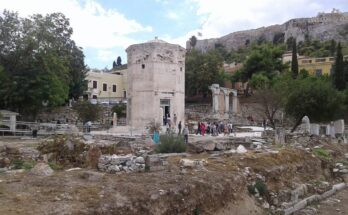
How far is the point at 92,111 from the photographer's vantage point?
3831 cm

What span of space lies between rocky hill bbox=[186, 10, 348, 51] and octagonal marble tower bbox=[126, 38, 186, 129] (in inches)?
3162

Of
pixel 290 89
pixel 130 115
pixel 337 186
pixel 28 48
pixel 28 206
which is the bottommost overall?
pixel 337 186

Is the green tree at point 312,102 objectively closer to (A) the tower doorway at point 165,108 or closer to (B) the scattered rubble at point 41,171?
(A) the tower doorway at point 165,108

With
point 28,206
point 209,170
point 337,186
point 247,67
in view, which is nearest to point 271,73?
point 247,67

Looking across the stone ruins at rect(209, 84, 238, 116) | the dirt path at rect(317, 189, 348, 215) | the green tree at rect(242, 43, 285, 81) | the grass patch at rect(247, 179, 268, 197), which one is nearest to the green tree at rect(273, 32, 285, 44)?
the green tree at rect(242, 43, 285, 81)

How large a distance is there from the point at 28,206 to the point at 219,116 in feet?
137

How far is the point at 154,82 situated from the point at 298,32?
92990 mm

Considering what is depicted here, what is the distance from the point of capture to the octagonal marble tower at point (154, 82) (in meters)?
31.0

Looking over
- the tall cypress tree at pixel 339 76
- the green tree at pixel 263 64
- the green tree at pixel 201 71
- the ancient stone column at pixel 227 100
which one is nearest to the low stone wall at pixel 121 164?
the ancient stone column at pixel 227 100

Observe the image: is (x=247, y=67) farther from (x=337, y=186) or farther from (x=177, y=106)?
(x=337, y=186)

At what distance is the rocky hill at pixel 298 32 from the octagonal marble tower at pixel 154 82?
264 ft

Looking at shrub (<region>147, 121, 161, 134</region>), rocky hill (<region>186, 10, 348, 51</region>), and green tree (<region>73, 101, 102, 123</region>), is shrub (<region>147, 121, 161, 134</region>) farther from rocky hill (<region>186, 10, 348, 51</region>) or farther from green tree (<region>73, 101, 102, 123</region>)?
rocky hill (<region>186, 10, 348, 51</region>)

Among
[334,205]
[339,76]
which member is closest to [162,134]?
[334,205]

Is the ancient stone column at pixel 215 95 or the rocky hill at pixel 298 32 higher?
the rocky hill at pixel 298 32
